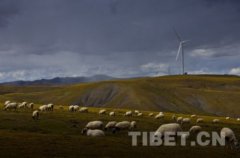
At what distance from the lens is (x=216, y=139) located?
212 ft

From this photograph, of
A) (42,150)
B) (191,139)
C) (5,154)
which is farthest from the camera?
(191,139)

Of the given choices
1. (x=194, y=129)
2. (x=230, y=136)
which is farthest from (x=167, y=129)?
(x=194, y=129)

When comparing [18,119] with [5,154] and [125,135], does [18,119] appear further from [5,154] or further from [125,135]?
[5,154]

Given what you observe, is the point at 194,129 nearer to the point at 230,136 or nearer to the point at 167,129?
the point at 167,129

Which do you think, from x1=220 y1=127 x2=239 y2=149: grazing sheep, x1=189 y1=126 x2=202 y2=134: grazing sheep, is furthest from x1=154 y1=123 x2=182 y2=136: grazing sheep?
x1=189 y1=126 x2=202 y2=134: grazing sheep

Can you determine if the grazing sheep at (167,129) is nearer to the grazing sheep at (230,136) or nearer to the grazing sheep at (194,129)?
the grazing sheep at (230,136)

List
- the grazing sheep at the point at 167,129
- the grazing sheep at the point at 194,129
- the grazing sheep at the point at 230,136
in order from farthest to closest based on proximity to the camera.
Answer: the grazing sheep at the point at 194,129, the grazing sheep at the point at 167,129, the grazing sheep at the point at 230,136

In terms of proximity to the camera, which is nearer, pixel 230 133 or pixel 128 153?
pixel 128 153

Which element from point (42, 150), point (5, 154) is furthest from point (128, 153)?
point (5, 154)

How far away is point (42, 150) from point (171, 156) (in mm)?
13922

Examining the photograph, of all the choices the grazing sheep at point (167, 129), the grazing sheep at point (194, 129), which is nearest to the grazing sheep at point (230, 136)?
the grazing sheep at point (167, 129)

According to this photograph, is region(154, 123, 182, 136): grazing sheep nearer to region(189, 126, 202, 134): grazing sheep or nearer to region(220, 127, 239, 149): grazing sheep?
region(220, 127, 239, 149): grazing sheep

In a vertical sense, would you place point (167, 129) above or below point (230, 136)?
above

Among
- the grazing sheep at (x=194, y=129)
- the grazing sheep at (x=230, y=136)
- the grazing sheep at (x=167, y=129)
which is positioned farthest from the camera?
the grazing sheep at (x=194, y=129)
